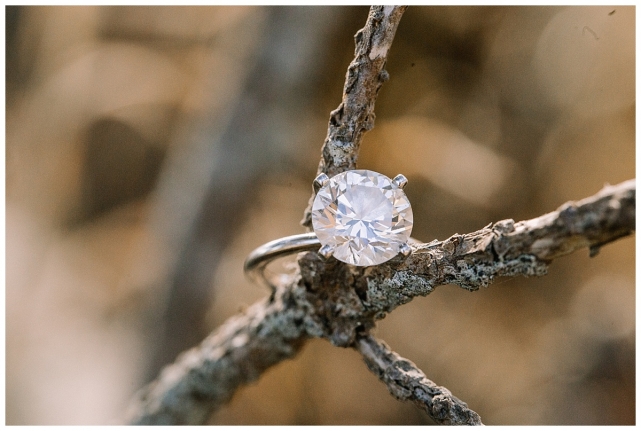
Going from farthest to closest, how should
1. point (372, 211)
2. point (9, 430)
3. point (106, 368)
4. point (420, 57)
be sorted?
point (106, 368) < point (420, 57) < point (9, 430) < point (372, 211)

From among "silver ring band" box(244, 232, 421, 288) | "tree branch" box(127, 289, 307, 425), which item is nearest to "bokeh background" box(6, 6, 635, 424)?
"tree branch" box(127, 289, 307, 425)

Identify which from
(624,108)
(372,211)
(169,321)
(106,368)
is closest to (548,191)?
(624,108)

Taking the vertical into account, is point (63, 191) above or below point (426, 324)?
above

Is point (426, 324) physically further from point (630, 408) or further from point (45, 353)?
point (45, 353)

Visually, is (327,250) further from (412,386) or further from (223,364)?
(223,364)

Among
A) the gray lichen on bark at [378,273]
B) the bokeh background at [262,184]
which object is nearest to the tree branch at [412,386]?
the gray lichen on bark at [378,273]

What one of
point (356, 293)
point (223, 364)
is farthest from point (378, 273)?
point (223, 364)
